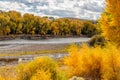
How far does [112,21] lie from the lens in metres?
41.4

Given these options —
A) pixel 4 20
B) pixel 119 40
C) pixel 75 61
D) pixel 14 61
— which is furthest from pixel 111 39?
pixel 4 20

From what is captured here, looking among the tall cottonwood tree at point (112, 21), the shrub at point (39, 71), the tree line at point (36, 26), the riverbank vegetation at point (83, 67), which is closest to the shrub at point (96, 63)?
the riverbank vegetation at point (83, 67)

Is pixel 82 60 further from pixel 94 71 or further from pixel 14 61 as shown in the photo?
pixel 14 61

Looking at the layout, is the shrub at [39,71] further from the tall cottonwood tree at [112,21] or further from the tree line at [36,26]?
the tree line at [36,26]

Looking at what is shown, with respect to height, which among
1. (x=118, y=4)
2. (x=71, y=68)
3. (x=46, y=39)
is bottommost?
(x=46, y=39)

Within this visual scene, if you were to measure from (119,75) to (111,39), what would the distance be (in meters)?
13.2

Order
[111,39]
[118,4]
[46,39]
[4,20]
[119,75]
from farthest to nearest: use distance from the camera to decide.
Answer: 1. [46,39]
2. [4,20]
3. [111,39]
4. [118,4]
5. [119,75]

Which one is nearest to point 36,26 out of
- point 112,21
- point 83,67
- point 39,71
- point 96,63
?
point 112,21

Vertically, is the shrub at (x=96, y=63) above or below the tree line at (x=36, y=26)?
above

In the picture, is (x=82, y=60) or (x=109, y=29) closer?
(x=82, y=60)

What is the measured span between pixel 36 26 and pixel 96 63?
9857 cm

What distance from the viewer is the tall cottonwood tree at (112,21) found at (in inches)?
1577

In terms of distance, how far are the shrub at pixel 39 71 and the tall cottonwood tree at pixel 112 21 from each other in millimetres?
14050

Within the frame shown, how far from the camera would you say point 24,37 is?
4941 inches
